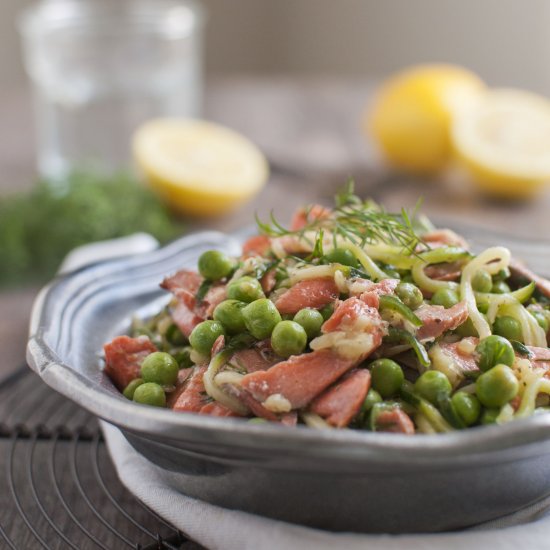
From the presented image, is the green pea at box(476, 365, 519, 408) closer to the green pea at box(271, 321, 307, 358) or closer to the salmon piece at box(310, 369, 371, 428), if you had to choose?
the salmon piece at box(310, 369, 371, 428)

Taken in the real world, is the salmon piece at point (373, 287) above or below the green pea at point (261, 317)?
above

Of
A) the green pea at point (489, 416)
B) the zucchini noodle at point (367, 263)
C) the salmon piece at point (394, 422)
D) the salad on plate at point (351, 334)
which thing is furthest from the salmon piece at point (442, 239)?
the salmon piece at point (394, 422)

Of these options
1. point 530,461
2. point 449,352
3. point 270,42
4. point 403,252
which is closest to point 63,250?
point 403,252

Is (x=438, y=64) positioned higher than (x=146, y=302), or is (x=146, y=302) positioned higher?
(x=146, y=302)

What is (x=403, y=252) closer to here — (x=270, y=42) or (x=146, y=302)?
(x=146, y=302)

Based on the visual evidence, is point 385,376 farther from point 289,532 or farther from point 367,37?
point 367,37

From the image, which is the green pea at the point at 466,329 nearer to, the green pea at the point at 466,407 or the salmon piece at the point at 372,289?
the salmon piece at the point at 372,289
